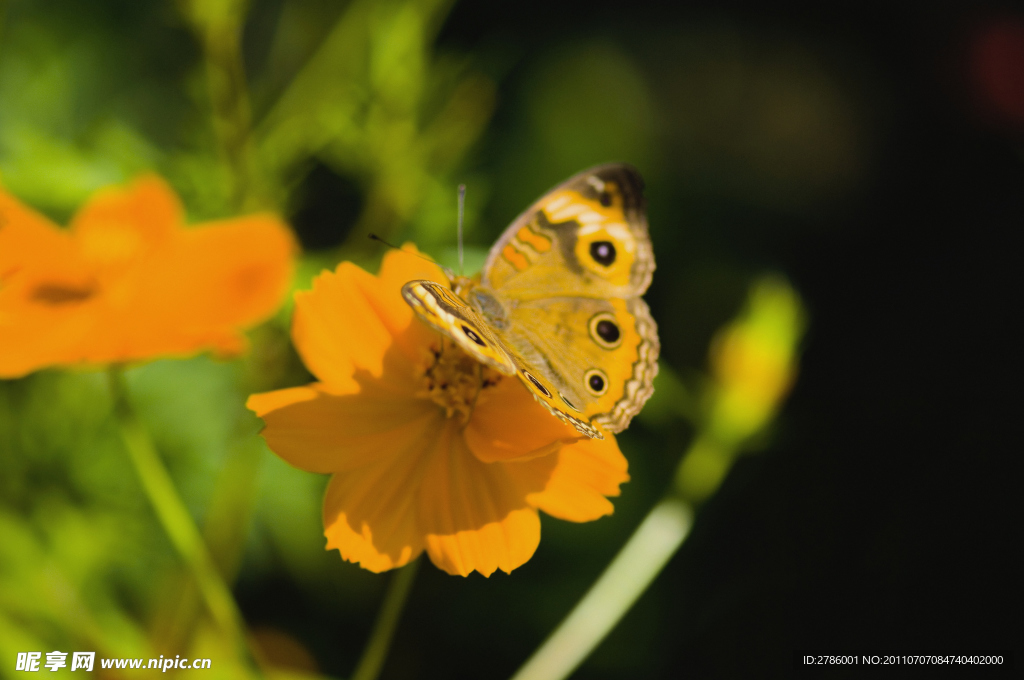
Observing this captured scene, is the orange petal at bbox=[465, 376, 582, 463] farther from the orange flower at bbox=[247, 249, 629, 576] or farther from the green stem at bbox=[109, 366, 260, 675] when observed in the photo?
the green stem at bbox=[109, 366, 260, 675]

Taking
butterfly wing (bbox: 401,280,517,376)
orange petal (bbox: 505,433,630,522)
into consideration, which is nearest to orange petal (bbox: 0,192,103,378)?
butterfly wing (bbox: 401,280,517,376)

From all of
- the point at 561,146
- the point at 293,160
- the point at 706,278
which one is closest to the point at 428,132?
the point at 293,160

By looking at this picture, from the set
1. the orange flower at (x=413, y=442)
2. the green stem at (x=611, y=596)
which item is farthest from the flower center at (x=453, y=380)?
the green stem at (x=611, y=596)

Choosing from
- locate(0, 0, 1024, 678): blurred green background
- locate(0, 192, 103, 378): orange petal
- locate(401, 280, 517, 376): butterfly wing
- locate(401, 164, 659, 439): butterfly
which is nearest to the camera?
locate(401, 280, 517, 376): butterfly wing

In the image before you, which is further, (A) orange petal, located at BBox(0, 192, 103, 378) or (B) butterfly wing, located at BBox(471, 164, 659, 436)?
(B) butterfly wing, located at BBox(471, 164, 659, 436)

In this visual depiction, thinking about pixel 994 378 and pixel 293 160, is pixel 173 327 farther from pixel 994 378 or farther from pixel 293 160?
pixel 994 378
